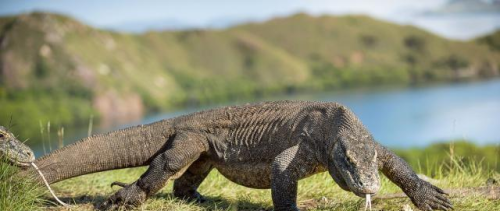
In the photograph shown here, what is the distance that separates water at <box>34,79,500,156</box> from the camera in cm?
10175

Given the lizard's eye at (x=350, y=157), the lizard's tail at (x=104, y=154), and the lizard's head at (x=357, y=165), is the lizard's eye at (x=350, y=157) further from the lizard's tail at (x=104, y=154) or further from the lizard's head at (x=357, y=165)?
the lizard's tail at (x=104, y=154)

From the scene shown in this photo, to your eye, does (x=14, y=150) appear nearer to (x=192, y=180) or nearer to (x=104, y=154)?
(x=104, y=154)

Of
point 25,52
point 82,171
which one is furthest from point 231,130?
point 25,52

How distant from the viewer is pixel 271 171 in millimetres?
5859

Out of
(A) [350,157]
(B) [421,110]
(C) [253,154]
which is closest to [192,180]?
(C) [253,154]

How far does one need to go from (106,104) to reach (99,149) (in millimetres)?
140224

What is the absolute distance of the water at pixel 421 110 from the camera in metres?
102

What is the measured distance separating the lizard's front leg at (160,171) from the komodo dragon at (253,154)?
0.04 feet

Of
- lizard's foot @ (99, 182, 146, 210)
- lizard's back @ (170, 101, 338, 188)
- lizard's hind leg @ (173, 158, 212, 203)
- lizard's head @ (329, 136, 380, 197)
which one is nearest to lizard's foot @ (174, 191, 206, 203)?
lizard's hind leg @ (173, 158, 212, 203)

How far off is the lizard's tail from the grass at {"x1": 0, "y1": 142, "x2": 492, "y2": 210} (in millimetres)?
399

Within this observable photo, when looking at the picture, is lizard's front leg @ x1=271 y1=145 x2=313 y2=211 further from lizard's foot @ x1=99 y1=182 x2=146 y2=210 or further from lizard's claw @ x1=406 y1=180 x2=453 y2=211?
lizard's foot @ x1=99 y1=182 x2=146 y2=210

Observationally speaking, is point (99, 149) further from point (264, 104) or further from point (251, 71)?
point (251, 71)

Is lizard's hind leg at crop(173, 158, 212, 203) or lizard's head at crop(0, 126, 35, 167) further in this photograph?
lizard's hind leg at crop(173, 158, 212, 203)

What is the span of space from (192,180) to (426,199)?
287 centimetres
